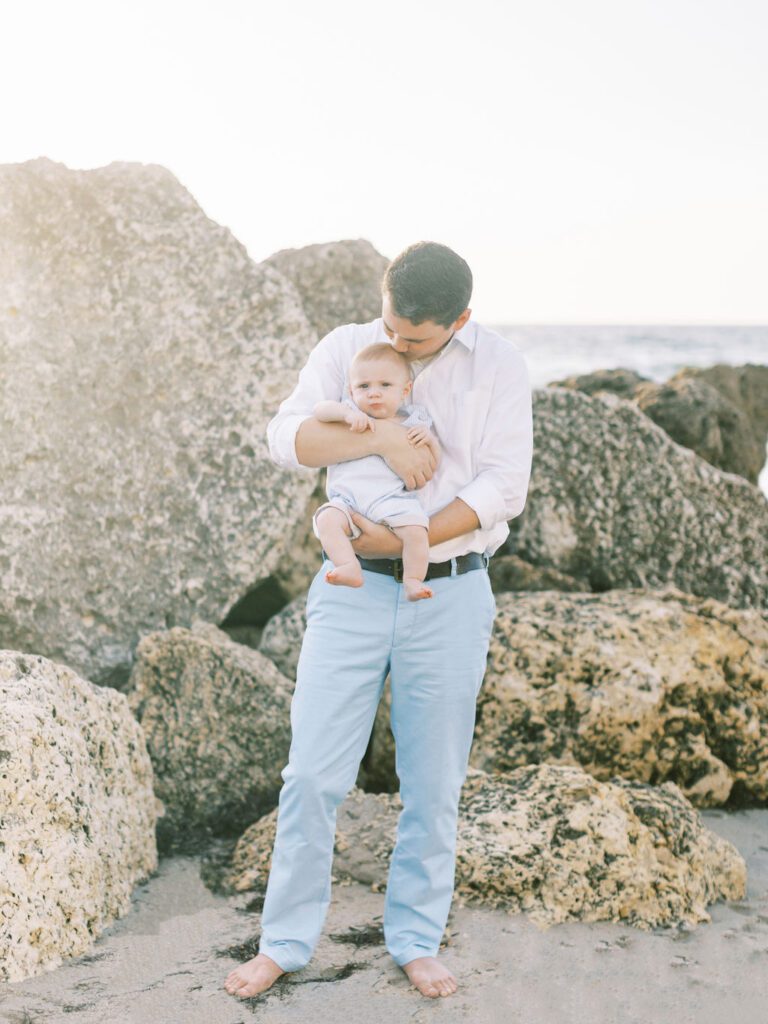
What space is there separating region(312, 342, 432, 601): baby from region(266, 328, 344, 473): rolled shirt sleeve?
8cm

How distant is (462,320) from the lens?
3.10 meters

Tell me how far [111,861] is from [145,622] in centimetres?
151

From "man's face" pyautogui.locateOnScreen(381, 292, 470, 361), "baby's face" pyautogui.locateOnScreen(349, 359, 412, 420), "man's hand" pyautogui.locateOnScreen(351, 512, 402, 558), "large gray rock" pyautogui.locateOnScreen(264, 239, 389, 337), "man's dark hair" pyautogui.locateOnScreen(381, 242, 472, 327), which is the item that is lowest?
"man's hand" pyautogui.locateOnScreen(351, 512, 402, 558)

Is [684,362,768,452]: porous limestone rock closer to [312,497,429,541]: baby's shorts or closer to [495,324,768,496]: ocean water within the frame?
[312,497,429,541]: baby's shorts

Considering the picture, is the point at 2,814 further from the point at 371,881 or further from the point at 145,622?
the point at 145,622

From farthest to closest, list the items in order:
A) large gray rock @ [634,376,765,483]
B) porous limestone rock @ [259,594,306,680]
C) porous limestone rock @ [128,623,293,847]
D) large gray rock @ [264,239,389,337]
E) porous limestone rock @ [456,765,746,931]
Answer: large gray rock @ [634,376,765,483]
large gray rock @ [264,239,389,337]
porous limestone rock @ [259,594,306,680]
porous limestone rock @ [128,623,293,847]
porous limestone rock @ [456,765,746,931]

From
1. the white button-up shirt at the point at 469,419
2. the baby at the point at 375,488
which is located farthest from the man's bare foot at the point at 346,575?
the white button-up shirt at the point at 469,419

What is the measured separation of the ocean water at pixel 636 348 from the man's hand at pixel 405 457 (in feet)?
92.1

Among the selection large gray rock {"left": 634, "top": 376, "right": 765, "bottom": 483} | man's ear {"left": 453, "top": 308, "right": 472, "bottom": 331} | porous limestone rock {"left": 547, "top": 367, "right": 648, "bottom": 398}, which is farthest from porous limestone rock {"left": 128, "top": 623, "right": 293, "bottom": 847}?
porous limestone rock {"left": 547, "top": 367, "right": 648, "bottom": 398}

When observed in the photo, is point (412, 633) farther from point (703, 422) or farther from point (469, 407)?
point (703, 422)

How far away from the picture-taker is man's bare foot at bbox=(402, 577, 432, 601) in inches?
119

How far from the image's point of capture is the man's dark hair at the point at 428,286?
2943 millimetres

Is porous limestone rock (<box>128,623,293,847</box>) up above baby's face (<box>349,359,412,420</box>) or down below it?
below

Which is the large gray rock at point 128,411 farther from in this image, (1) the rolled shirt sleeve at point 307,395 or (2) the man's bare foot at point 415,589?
(2) the man's bare foot at point 415,589
